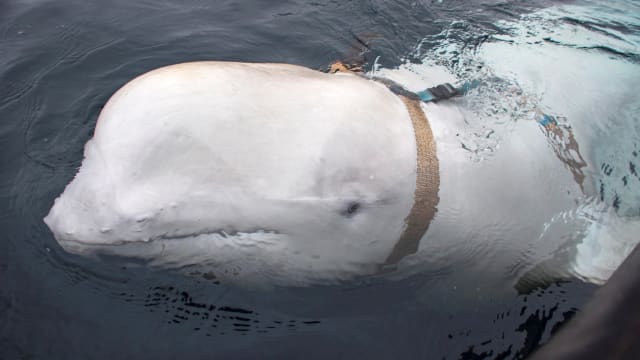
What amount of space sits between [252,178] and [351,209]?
0.53 m

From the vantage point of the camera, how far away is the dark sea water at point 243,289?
10.9 ft

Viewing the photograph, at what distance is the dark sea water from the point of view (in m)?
3.32

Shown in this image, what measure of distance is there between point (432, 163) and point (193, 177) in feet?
4.10

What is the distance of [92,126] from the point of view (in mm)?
4762

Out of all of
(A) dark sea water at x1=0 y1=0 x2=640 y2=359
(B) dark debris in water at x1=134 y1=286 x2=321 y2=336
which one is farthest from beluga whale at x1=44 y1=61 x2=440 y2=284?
(B) dark debris in water at x1=134 y1=286 x2=321 y2=336

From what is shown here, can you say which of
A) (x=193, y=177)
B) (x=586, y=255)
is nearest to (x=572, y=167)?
(x=586, y=255)

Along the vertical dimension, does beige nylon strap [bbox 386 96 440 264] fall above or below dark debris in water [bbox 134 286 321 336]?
above

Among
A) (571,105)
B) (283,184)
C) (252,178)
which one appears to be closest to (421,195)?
(283,184)

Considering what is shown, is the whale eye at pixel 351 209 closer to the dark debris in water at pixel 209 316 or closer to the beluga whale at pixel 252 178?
the beluga whale at pixel 252 178

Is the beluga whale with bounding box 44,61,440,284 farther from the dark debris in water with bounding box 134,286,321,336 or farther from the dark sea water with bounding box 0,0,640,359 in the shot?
the dark debris in water with bounding box 134,286,321,336

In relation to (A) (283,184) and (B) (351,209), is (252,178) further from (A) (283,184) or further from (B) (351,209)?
(B) (351,209)

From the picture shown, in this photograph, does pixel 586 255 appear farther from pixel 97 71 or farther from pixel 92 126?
pixel 97 71

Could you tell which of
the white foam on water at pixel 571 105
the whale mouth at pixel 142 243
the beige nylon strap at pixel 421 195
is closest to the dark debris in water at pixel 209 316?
the whale mouth at pixel 142 243

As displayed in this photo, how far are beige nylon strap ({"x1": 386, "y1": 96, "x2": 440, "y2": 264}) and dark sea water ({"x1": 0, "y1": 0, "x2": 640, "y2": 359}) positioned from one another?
0.33 m
